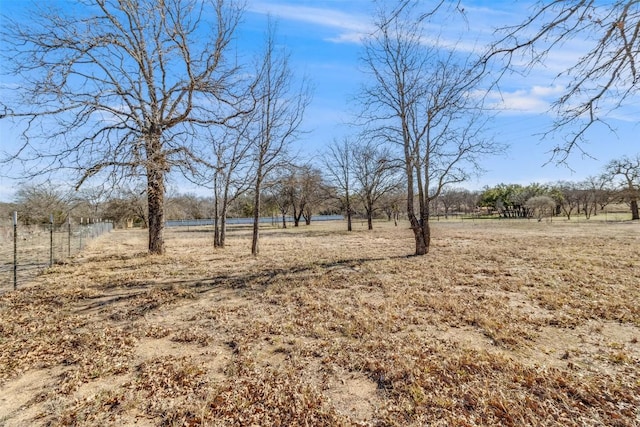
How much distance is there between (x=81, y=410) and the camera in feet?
8.03

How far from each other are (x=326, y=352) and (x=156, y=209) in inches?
358

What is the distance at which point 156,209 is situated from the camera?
10.3 meters

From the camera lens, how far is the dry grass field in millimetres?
2426

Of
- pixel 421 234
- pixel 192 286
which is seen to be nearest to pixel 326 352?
pixel 192 286

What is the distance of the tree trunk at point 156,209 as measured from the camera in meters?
9.48

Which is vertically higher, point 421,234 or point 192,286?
point 421,234

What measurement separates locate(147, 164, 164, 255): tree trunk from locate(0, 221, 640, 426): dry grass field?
3591mm

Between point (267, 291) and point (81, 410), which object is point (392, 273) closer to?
point (267, 291)

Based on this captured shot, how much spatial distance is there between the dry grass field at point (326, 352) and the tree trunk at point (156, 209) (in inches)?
141

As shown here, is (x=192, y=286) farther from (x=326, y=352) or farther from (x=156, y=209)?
(x=156, y=209)

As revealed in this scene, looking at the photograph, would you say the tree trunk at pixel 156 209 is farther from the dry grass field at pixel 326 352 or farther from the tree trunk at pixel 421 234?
the tree trunk at pixel 421 234

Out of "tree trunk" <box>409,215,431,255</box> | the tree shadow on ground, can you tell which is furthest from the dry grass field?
"tree trunk" <box>409,215,431,255</box>

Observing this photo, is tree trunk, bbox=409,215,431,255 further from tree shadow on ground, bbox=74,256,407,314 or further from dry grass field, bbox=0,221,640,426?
dry grass field, bbox=0,221,640,426

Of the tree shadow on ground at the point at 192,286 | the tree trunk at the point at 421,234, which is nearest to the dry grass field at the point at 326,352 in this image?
the tree shadow on ground at the point at 192,286
